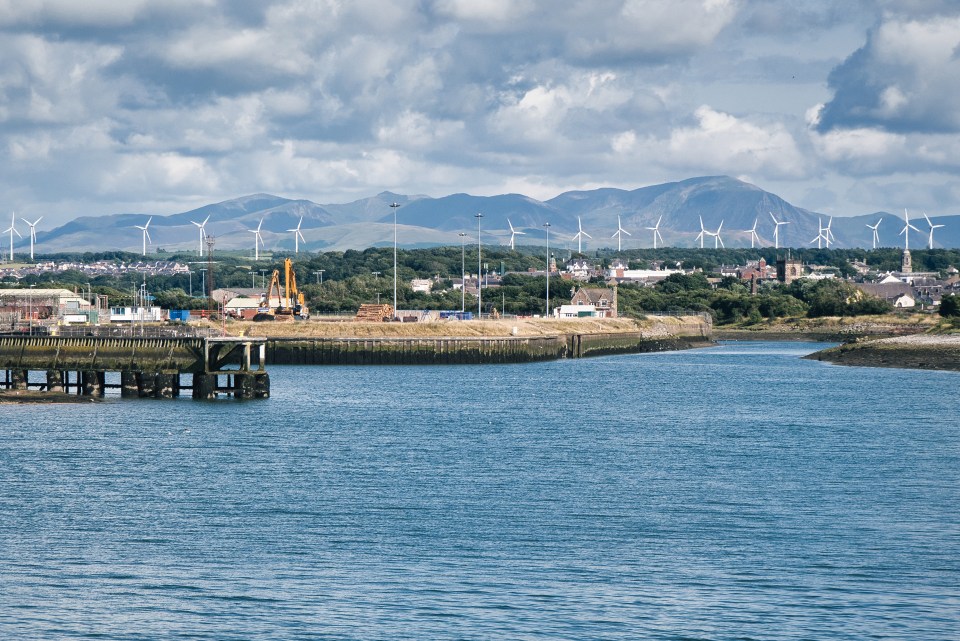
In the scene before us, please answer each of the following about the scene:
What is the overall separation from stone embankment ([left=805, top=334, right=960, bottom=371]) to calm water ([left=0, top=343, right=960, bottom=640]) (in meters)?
49.5

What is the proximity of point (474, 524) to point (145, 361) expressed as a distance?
1850 inches

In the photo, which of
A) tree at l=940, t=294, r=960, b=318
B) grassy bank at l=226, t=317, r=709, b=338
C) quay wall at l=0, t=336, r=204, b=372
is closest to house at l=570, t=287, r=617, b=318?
grassy bank at l=226, t=317, r=709, b=338

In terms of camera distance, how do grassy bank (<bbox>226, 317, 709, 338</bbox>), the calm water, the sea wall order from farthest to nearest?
grassy bank (<bbox>226, 317, 709, 338</bbox>)
the sea wall
the calm water

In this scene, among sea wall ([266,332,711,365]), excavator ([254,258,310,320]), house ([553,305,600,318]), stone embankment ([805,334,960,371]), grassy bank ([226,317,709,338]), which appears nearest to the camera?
sea wall ([266,332,711,365])

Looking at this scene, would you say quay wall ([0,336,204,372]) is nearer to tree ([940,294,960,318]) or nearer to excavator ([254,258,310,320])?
excavator ([254,258,310,320])

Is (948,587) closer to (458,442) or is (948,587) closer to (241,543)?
(241,543)

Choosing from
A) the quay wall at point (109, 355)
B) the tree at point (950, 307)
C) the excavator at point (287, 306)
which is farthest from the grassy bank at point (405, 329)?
the tree at point (950, 307)

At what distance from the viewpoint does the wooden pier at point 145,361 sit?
8225 cm

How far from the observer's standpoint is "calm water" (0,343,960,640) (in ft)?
102

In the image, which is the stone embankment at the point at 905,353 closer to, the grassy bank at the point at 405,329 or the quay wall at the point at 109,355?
the grassy bank at the point at 405,329

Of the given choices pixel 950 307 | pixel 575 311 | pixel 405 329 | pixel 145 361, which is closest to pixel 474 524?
pixel 145 361

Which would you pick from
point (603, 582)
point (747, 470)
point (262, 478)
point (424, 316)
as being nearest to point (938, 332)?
point (424, 316)

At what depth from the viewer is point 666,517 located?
42281 millimetres

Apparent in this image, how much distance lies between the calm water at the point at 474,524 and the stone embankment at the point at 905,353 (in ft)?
162
